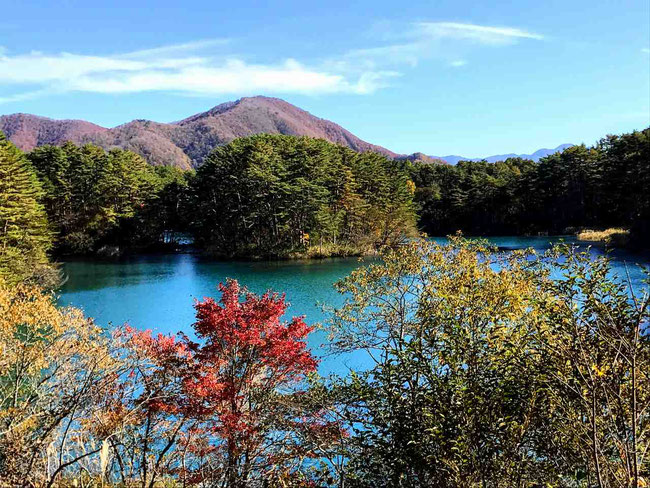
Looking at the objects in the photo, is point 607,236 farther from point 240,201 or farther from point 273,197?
point 240,201

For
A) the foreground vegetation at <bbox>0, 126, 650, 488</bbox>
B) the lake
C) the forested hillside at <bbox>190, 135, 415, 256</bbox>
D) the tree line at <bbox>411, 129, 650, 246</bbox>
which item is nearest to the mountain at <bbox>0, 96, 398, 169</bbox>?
the tree line at <bbox>411, 129, 650, 246</bbox>

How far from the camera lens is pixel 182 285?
24.2 m

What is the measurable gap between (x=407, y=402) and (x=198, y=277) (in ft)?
77.2

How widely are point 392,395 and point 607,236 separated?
1426 inches

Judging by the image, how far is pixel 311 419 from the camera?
673cm

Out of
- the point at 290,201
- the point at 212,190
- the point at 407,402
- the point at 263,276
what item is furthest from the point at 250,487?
the point at 212,190

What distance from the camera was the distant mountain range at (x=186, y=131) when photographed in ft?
352

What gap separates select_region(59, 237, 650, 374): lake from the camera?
16.9 metres

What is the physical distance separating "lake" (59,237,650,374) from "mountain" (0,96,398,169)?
2694 inches

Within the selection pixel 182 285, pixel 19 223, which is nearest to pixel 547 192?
pixel 182 285

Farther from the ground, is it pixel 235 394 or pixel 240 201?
pixel 240 201

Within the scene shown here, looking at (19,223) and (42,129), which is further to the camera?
(42,129)

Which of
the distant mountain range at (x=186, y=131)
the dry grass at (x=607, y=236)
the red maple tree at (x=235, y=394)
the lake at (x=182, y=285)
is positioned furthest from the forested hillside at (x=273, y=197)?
the distant mountain range at (x=186, y=131)

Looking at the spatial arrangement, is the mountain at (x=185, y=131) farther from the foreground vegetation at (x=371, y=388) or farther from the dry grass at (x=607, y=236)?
the foreground vegetation at (x=371, y=388)
